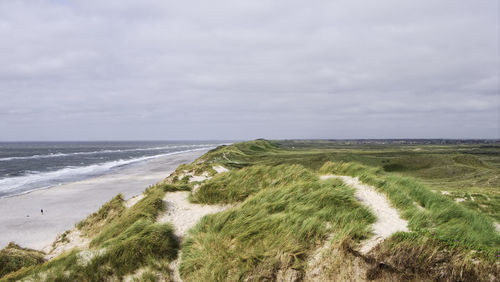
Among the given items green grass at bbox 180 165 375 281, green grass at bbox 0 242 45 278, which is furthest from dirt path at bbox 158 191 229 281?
green grass at bbox 0 242 45 278

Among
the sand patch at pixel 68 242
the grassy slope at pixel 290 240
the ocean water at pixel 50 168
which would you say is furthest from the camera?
the ocean water at pixel 50 168

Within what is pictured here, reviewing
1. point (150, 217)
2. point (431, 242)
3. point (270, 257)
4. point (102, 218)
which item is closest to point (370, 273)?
point (431, 242)

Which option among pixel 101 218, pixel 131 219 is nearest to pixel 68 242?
pixel 101 218

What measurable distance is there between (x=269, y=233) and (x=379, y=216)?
2737 mm

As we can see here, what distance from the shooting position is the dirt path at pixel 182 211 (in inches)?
313

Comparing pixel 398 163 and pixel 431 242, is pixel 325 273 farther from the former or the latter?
pixel 398 163

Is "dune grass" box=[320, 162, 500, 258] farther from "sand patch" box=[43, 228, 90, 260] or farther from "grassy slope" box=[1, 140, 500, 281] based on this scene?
"sand patch" box=[43, 228, 90, 260]

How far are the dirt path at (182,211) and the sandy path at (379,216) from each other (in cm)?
451

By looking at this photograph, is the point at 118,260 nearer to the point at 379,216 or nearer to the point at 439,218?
the point at 379,216

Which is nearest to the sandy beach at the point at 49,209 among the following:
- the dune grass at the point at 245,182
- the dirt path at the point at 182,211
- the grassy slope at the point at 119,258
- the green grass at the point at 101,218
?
the green grass at the point at 101,218

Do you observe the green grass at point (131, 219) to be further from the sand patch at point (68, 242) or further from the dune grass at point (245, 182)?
the sand patch at point (68, 242)

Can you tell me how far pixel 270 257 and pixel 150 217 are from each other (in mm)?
4898

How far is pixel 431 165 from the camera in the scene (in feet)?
133

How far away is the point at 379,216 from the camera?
6.48m
